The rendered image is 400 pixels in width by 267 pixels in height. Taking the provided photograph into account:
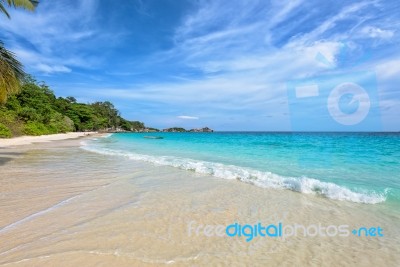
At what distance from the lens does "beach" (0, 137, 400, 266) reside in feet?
10.5

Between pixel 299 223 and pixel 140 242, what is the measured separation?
2828mm

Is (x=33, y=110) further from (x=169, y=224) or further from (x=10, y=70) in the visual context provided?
(x=169, y=224)

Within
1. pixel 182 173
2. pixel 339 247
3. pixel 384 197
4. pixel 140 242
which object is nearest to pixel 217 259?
pixel 140 242

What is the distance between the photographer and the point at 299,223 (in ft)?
14.8

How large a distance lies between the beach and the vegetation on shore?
365 inches

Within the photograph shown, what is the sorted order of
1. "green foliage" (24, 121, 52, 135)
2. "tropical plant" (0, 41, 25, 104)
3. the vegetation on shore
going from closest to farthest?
"tropical plant" (0, 41, 25, 104) → the vegetation on shore → "green foliage" (24, 121, 52, 135)

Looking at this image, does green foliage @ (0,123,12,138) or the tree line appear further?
green foliage @ (0,123,12,138)

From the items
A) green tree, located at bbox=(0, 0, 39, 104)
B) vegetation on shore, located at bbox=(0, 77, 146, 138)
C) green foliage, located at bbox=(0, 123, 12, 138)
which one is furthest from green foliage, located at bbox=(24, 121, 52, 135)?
green tree, located at bbox=(0, 0, 39, 104)

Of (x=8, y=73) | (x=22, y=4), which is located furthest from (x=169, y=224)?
(x=22, y=4)

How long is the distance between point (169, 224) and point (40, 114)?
168 ft

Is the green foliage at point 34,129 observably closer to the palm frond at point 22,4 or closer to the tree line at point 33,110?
the tree line at point 33,110

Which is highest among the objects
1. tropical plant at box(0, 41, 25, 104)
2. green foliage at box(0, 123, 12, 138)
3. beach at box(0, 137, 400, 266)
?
tropical plant at box(0, 41, 25, 104)

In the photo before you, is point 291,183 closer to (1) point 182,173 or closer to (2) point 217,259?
(1) point 182,173

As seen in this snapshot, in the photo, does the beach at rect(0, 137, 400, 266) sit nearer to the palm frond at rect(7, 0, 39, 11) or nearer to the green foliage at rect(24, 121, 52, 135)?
the palm frond at rect(7, 0, 39, 11)
